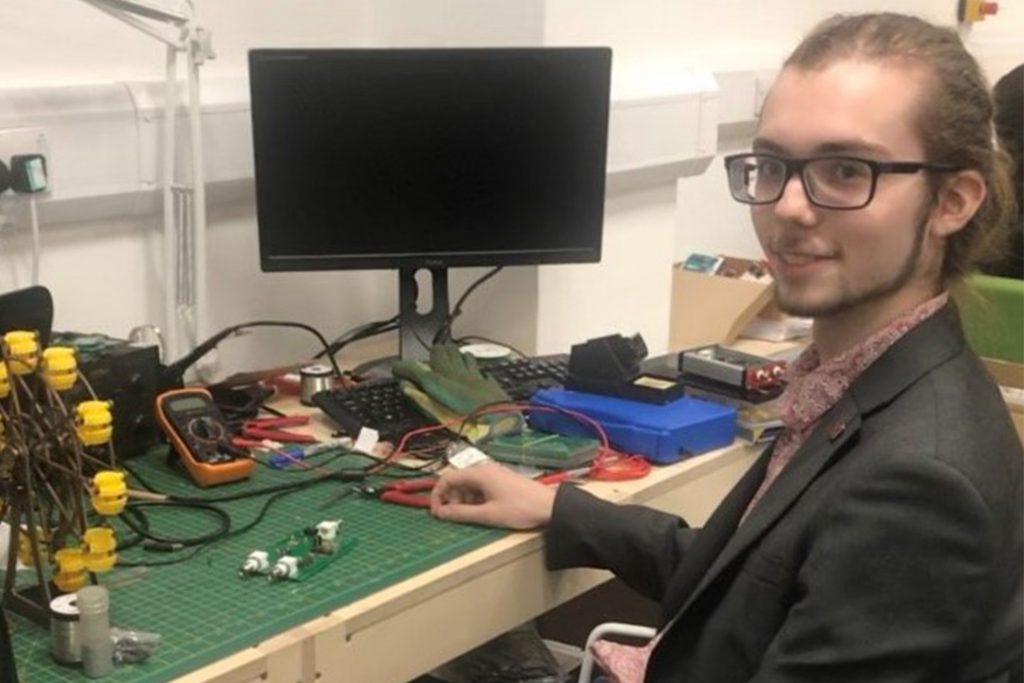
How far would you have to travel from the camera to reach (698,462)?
181cm

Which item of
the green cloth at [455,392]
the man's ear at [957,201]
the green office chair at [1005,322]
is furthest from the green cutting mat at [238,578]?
the green office chair at [1005,322]

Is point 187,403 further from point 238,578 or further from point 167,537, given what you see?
point 238,578

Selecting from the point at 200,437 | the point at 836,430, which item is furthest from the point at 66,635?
the point at 836,430

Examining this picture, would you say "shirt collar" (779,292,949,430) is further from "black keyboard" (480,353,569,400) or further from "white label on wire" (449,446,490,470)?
"black keyboard" (480,353,569,400)

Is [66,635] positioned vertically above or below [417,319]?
below

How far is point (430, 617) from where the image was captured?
1417 millimetres

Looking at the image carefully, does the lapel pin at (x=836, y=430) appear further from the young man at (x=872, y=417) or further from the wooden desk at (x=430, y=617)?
the wooden desk at (x=430, y=617)

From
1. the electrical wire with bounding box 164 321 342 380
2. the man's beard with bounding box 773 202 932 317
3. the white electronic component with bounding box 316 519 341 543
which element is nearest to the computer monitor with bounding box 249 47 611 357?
the electrical wire with bounding box 164 321 342 380

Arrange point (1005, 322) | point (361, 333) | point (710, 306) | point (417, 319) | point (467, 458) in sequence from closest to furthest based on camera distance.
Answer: point (467, 458) → point (417, 319) → point (361, 333) → point (710, 306) → point (1005, 322)

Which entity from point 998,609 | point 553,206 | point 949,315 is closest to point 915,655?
point 998,609

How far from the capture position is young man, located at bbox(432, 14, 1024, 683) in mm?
1122

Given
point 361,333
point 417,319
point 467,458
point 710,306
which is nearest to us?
point 467,458

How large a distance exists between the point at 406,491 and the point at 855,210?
0.67 metres

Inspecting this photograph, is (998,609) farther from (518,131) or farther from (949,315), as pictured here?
(518,131)
